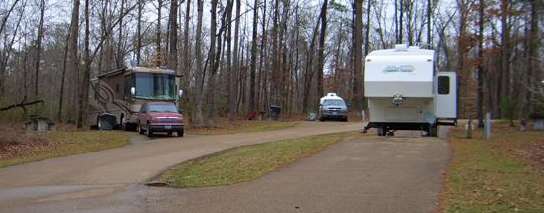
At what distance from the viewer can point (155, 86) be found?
31.6 m

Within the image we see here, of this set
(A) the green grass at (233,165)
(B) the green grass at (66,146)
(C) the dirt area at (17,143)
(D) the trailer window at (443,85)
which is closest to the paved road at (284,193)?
(A) the green grass at (233,165)

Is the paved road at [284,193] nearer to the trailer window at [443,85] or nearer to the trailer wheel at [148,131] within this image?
the trailer window at [443,85]

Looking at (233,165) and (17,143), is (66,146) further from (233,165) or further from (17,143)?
(233,165)

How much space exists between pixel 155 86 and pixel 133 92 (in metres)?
1.16

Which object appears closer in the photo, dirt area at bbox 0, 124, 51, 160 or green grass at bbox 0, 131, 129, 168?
green grass at bbox 0, 131, 129, 168

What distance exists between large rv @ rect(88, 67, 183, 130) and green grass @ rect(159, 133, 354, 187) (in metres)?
12.1

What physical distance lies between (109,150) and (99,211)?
1209 cm

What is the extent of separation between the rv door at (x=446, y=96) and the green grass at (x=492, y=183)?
5028mm

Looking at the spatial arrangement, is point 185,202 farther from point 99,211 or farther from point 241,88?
point 241,88

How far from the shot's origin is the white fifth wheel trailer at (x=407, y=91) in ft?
72.1

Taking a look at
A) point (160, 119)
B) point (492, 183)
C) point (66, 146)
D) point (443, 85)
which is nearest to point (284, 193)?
point (492, 183)

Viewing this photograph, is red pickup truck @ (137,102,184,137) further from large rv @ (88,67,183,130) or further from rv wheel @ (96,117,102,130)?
rv wheel @ (96,117,102,130)

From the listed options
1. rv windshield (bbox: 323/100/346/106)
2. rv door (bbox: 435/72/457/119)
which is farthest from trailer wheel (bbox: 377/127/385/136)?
rv windshield (bbox: 323/100/346/106)

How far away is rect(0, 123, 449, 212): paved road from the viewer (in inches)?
392
